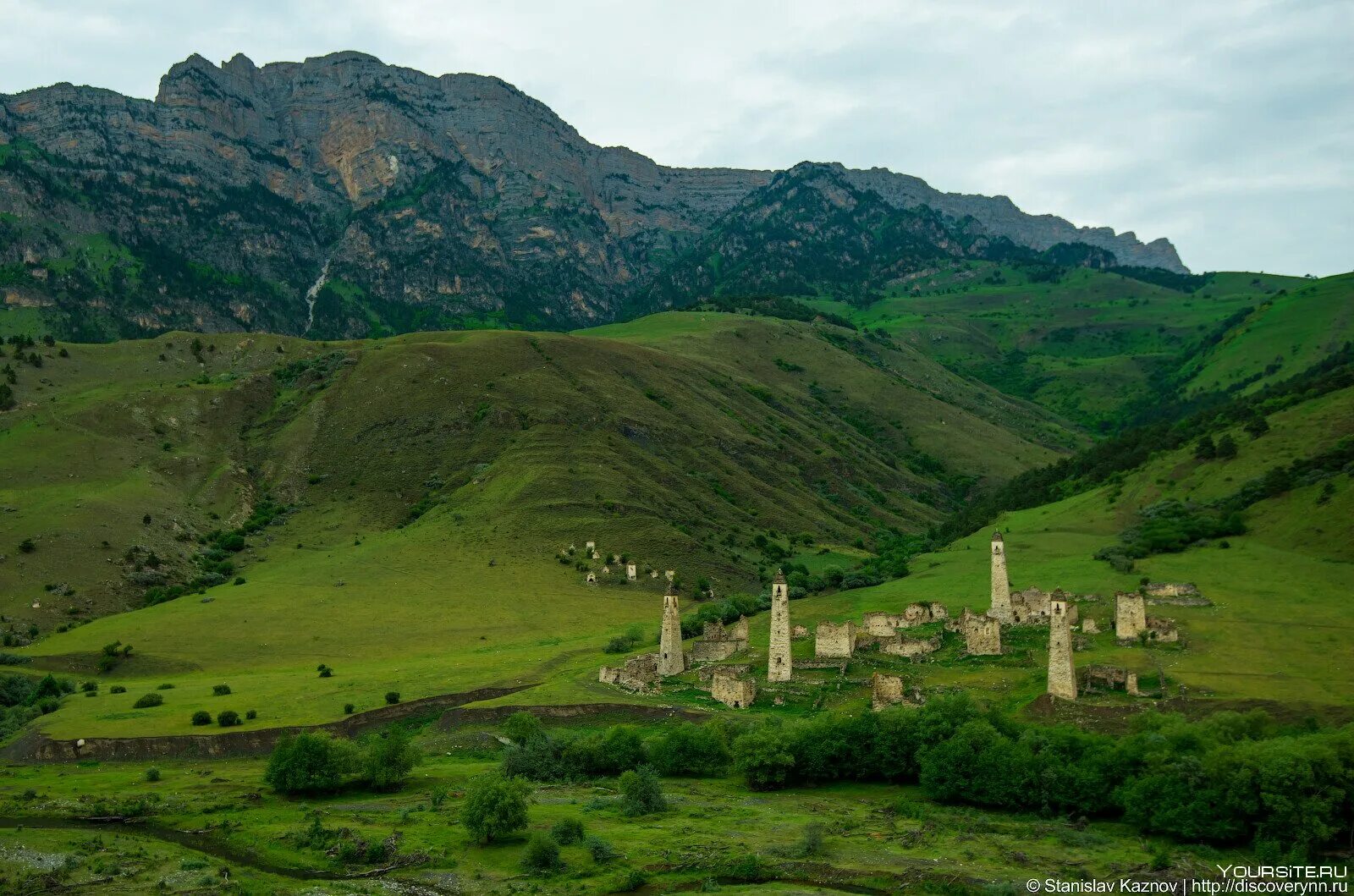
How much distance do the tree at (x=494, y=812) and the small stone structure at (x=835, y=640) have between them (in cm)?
2925

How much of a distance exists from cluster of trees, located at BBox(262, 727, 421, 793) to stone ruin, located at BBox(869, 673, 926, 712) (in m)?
27.2

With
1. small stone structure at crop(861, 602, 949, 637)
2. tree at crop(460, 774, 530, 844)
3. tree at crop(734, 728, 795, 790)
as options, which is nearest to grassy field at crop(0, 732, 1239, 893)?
tree at crop(460, 774, 530, 844)

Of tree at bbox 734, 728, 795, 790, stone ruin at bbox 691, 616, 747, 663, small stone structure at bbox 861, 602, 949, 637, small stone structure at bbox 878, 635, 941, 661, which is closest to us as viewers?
tree at bbox 734, 728, 795, 790

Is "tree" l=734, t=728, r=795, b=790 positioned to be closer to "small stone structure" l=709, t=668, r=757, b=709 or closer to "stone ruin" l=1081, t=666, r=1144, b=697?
"small stone structure" l=709, t=668, r=757, b=709

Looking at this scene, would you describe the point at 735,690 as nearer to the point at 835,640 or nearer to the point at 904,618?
the point at 835,640

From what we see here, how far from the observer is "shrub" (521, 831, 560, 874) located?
49.8 m

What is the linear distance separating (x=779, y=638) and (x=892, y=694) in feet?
33.5

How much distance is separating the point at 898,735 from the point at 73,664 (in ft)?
241

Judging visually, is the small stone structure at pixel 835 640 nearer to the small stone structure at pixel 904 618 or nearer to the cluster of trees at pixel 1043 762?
the small stone structure at pixel 904 618

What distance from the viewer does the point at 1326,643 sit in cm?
6856

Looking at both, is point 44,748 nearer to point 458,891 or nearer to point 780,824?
point 458,891

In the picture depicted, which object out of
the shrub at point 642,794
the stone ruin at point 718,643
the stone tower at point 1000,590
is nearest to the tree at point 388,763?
the shrub at point 642,794

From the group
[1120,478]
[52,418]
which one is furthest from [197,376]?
[1120,478]

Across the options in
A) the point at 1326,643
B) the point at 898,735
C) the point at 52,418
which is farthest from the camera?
the point at 52,418
